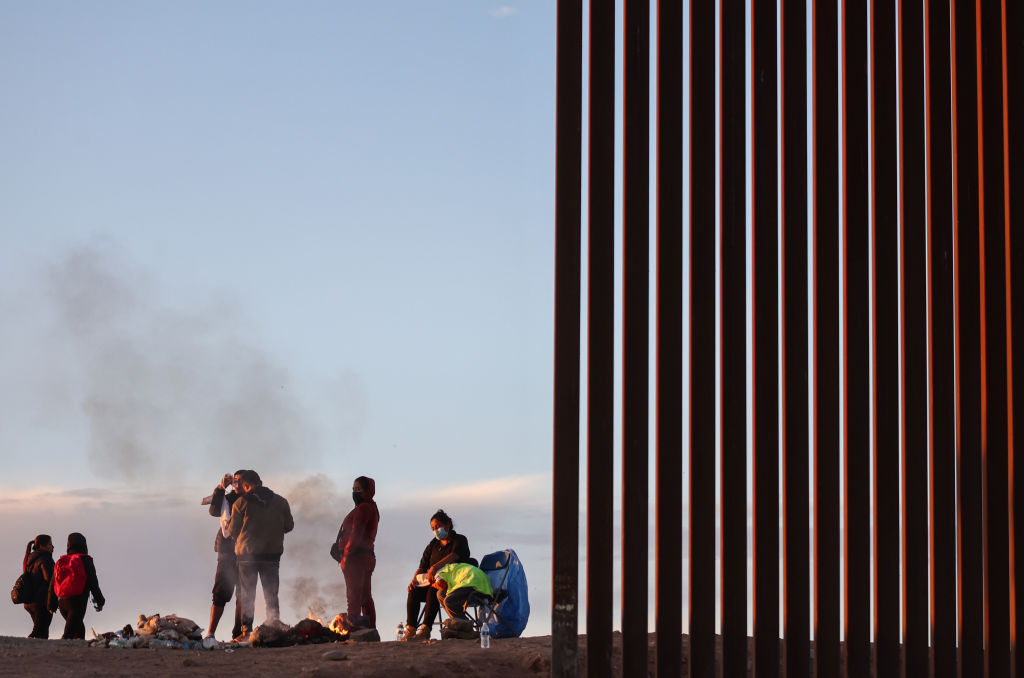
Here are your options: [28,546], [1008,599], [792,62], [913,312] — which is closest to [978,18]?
[792,62]

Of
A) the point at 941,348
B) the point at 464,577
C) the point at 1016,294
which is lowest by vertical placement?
the point at 464,577

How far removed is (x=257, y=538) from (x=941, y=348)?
6.86m

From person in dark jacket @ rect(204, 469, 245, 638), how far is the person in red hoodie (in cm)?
113

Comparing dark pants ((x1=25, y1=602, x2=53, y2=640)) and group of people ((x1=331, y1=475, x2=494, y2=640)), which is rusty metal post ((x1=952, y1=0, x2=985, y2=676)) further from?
dark pants ((x1=25, y1=602, x2=53, y2=640))

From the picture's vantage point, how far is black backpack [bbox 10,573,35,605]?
14000mm

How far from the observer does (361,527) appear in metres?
11.8

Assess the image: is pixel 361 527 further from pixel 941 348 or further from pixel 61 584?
pixel 941 348

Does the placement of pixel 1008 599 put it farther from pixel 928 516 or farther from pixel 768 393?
pixel 768 393

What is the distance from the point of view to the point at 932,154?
26.2 feet

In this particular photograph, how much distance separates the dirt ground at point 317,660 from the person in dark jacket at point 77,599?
2254 millimetres

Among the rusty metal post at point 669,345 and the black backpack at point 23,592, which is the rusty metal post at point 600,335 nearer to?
the rusty metal post at point 669,345

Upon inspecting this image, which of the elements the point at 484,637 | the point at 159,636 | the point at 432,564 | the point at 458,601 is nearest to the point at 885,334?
the point at 484,637

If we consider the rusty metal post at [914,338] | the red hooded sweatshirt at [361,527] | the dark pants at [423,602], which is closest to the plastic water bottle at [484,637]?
the dark pants at [423,602]

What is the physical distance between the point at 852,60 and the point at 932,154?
0.87m
